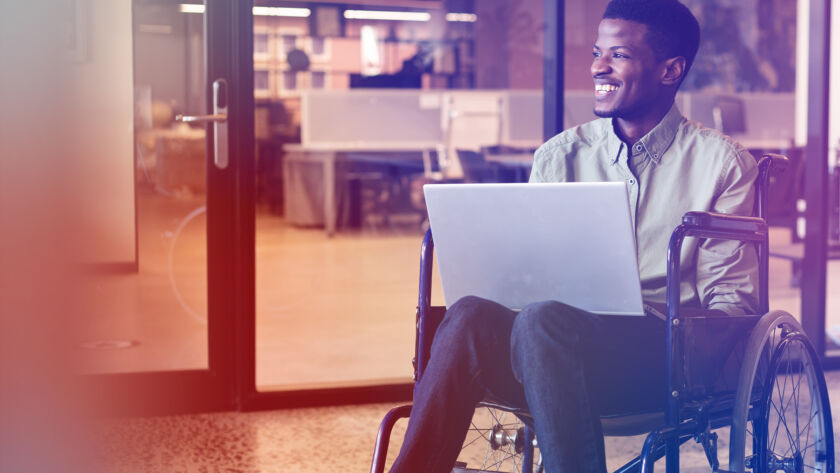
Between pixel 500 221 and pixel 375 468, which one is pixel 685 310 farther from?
pixel 375 468

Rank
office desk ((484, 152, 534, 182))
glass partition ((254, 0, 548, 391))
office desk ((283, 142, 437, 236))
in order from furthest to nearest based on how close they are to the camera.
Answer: office desk ((283, 142, 437, 236))
office desk ((484, 152, 534, 182))
glass partition ((254, 0, 548, 391))

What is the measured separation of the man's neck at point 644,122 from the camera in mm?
1726

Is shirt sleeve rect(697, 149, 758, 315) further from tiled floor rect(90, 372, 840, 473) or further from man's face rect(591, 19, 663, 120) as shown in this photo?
tiled floor rect(90, 372, 840, 473)

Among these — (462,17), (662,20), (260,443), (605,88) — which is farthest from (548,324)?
(462,17)

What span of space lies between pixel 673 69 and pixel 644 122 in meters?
0.10

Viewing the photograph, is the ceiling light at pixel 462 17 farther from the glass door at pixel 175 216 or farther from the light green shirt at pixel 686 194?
the light green shirt at pixel 686 194

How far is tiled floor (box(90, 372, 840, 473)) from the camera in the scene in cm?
232

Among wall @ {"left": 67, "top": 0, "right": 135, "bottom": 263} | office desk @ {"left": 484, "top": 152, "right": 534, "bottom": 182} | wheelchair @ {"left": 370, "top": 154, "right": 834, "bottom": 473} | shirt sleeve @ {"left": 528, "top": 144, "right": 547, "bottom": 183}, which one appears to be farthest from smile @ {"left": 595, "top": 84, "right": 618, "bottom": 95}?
office desk @ {"left": 484, "top": 152, "right": 534, "bottom": 182}

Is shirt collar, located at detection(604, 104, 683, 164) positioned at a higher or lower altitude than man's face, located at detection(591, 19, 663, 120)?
lower

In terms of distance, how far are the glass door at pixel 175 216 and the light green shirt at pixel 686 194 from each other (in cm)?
131

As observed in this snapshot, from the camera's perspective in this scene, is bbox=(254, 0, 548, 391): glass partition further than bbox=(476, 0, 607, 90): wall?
No

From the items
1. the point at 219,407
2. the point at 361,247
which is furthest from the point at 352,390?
the point at 361,247

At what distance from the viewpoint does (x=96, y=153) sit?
2752 millimetres

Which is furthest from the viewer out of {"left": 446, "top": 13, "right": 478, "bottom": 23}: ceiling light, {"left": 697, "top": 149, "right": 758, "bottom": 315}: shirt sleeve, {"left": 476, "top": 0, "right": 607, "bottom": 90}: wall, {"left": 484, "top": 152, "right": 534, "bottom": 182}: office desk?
{"left": 446, "top": 13, "right": 478, "bottom": 23}: ceiling light
